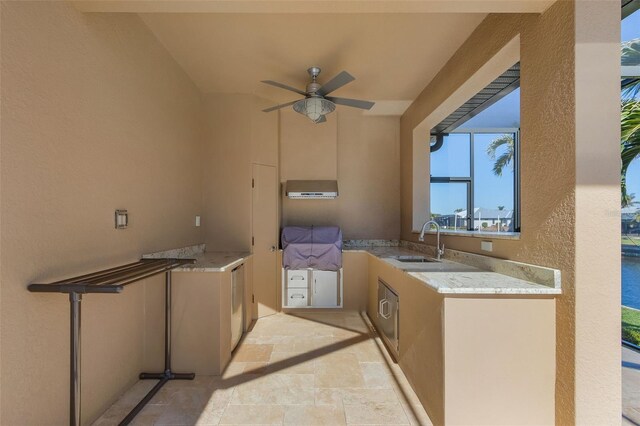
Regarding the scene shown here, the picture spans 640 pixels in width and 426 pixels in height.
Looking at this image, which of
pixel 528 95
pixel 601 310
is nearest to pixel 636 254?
pixel 601 310

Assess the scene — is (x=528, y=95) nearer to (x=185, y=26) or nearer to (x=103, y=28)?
(x=185, y=26)

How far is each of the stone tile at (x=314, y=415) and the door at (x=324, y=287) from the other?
187 centimetres

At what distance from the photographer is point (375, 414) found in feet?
5.88

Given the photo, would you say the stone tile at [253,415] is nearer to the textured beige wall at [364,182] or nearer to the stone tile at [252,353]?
the stone tile at [252,353]

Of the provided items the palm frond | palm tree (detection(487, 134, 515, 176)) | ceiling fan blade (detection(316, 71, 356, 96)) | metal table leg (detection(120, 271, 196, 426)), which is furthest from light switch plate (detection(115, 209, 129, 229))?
palm tree (detection(487, 134, 515, 176))

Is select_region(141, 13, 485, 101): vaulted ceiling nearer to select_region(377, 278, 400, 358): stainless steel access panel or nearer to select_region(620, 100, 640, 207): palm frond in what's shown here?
select_region(620, 100, 640, 207): palm frond

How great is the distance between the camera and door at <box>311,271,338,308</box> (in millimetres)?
3732

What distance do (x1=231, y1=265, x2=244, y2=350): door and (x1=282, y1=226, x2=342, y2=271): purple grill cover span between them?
0.80 meters

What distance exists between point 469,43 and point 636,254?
2462 millimetres

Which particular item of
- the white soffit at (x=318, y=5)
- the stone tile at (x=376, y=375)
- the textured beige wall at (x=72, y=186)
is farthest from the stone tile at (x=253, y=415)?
the white soffit at (x=318, y=5)

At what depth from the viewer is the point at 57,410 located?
4.80 feet

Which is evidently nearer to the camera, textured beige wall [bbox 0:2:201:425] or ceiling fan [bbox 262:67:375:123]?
textured beige wall [bbox 0:2:201:425]

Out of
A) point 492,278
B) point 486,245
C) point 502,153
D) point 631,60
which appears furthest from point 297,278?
point 502,153

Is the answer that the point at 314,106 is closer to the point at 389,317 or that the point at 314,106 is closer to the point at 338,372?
the point at 389,317
